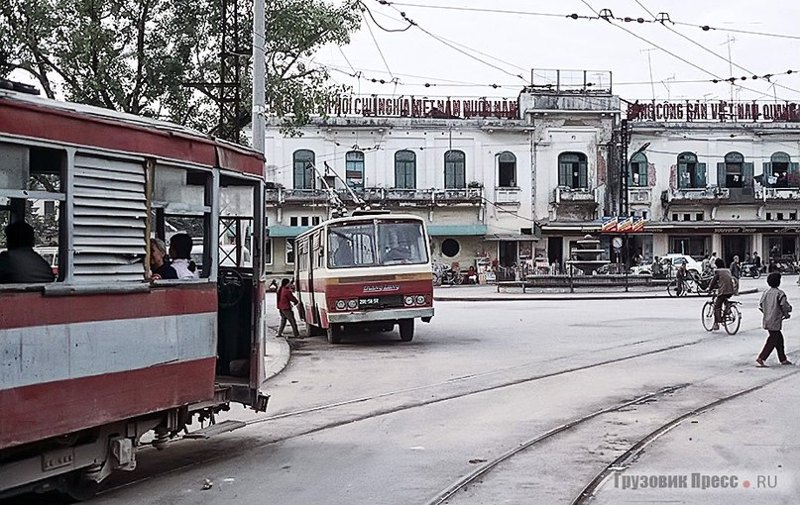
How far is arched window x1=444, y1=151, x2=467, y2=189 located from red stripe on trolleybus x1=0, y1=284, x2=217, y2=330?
51248 mm

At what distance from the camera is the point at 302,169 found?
58.5 m

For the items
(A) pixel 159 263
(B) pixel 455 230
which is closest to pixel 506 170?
(B) pixel 455 230

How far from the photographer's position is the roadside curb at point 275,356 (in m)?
17.3

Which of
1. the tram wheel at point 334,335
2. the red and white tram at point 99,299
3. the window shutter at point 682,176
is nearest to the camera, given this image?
the red and white tram at point 99,299

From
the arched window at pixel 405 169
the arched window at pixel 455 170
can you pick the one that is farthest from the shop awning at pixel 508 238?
the arched window at pixel 405 169

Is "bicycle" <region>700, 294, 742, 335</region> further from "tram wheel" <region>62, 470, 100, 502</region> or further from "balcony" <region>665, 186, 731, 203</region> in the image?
"balcony" <region>665, 186, 731, 203</region>

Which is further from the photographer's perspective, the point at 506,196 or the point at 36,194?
the point at 506,196

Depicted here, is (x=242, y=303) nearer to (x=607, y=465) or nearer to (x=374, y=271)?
(x=607, y=465)

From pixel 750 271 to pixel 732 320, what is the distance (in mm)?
36694

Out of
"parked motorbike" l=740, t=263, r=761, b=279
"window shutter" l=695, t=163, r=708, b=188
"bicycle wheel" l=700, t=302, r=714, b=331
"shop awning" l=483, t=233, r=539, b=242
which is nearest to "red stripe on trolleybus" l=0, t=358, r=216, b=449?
"bicycle wheel" l=700, t=302, r=714, b=331

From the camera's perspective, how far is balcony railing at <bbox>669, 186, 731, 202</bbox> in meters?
60.3

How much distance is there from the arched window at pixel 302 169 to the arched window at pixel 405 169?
4.91 metres

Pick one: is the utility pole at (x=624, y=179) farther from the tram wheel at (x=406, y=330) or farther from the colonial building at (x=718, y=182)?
the tram wheel at (x=406, y=330)

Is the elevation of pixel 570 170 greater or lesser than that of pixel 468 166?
lesser
